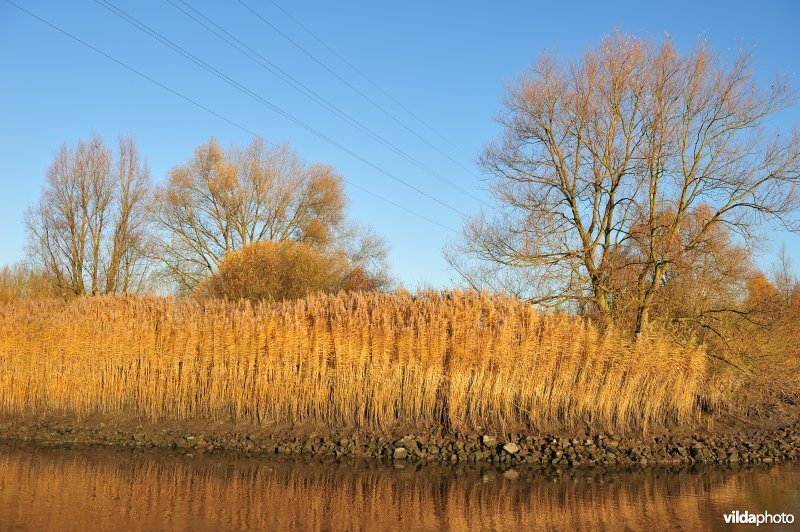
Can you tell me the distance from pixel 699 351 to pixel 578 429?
3107mm

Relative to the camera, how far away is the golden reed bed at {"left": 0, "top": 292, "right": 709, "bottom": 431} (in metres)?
12.7

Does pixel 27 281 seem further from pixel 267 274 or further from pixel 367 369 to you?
pixel 367 369

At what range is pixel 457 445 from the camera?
39.1ft

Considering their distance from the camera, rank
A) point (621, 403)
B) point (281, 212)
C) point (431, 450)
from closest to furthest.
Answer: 1. point (431, 450)
2. point (621, 403)
3. point (281, 212)

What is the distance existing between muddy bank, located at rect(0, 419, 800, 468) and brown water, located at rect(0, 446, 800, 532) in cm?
67

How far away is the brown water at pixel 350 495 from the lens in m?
7.71

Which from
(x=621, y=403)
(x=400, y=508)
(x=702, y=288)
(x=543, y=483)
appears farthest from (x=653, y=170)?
(x=400, y=508)

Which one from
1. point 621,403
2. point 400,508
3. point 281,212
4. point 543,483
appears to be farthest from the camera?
point 281,212

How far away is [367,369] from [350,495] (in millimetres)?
3917

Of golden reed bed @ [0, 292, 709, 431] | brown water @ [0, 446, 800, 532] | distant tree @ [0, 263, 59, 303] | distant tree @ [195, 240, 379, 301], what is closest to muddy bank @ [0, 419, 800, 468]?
golden reed bed @ [0, 292, 709, 431]

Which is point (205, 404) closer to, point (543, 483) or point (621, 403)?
point (543, 483)

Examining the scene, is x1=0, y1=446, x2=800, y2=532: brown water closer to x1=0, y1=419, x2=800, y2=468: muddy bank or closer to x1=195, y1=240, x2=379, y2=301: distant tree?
x1=0, y1=419, x2=800, y2=468: muddy bank

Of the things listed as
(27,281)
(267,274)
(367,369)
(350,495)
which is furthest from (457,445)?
(27,281)

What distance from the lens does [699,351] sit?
13.6 meters
